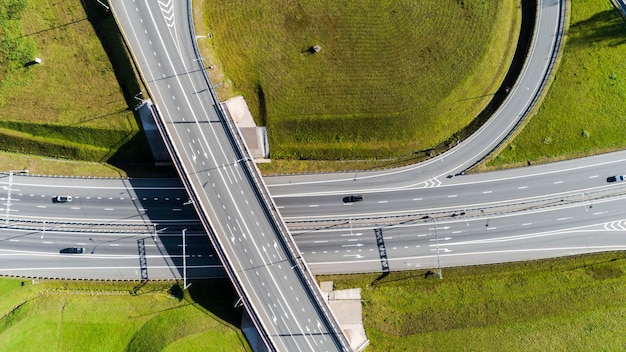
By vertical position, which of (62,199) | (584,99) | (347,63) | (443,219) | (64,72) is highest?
(64,72)

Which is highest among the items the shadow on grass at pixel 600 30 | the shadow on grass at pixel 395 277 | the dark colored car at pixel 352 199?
the shadow on grass at pixel 600 30

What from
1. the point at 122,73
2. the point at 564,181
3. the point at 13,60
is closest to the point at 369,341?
the point at 564,181

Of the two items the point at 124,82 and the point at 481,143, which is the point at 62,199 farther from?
the point at 481,143

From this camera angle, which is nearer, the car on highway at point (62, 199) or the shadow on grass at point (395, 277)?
the car on highway at point (62, 199)

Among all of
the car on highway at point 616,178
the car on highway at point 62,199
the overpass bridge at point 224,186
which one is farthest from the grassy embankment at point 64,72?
the car on highway at point 616,178

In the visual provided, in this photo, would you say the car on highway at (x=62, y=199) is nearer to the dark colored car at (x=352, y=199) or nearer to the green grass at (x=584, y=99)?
the dark colored car at (x=352, y=199)

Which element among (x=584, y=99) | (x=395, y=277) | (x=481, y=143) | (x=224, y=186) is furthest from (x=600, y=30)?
(x=224, y=186)

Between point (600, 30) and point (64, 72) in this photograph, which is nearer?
point (64, 72)

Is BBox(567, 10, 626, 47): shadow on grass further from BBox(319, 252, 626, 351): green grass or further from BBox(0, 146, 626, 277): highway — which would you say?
BBox(319, 252, 626, 351): green grass
